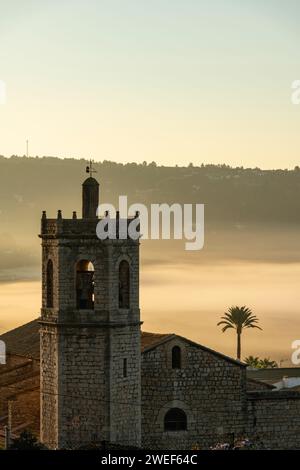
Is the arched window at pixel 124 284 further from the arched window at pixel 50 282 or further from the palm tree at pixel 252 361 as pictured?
the palm tree at pixel 252 361

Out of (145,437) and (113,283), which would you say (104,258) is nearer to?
(113,283)

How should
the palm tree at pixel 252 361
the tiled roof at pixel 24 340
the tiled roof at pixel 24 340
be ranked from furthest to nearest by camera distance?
the palm tree at pixel 252 361, the tiled roof at pixel 24 340, the tiled roof at pixel 24 340

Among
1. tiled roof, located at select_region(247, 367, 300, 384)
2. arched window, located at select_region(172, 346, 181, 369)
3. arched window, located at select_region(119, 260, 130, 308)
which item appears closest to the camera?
arched window, located at select_region(119, 260, 130, 308)

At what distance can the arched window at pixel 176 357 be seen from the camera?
70.9m

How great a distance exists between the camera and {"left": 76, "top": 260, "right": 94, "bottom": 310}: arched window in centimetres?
6831

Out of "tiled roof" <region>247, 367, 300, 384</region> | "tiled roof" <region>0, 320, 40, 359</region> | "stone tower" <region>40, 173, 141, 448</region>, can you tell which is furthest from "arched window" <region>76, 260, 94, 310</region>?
→ "tiled roof" <region>247, 367, 300, 384</region>

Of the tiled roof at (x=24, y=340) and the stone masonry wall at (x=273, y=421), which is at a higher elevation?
the tiled roof at (x=24, y=340)

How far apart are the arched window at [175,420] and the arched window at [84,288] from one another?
5858 millimetres

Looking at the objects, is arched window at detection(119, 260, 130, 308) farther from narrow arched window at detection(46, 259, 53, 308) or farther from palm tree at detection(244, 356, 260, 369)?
palm tree at detection(244, 356, 260, 369)

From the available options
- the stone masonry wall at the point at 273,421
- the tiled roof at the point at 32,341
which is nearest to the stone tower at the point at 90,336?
the tiled roof at the point at 32,341

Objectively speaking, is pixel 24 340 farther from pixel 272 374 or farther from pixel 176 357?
pixel 272 374

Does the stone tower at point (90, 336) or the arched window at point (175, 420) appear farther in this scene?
the arched window at point (175, 420)

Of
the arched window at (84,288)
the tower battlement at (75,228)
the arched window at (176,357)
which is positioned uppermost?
the tower battlement at (75,228)
